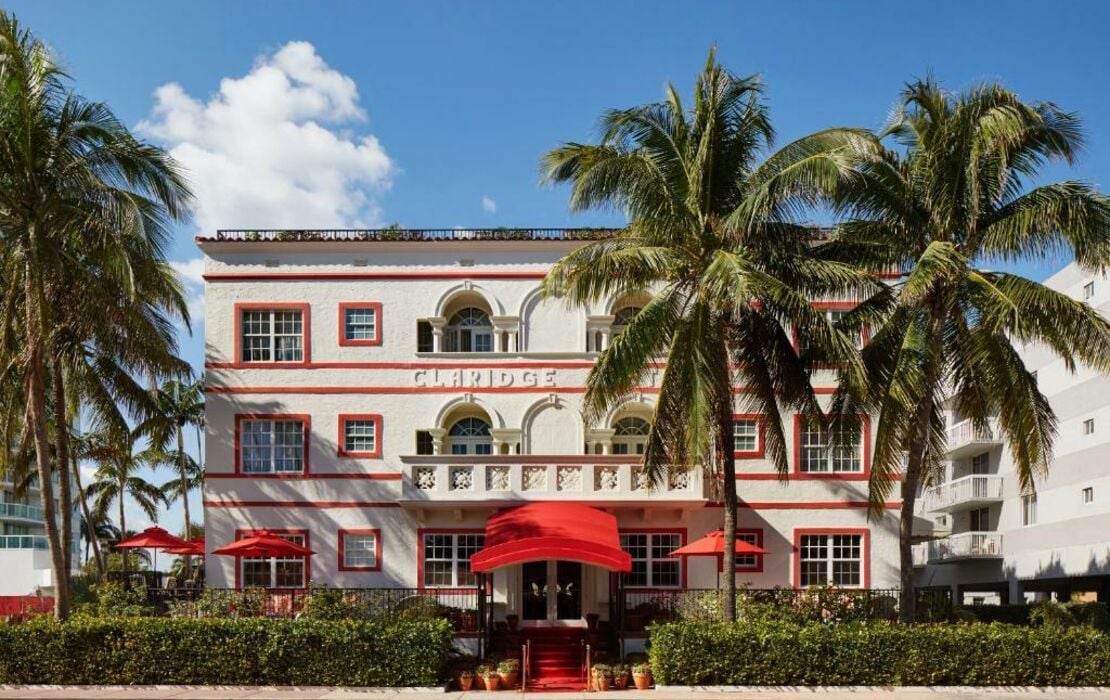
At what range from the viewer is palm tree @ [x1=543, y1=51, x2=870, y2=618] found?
20719mm

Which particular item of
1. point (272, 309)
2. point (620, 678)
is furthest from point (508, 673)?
point (272, 309)

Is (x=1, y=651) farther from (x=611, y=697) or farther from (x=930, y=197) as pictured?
(x=930, y=197)

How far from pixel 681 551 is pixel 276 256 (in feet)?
45.8

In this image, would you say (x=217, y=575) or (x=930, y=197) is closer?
(x=930, y=197)

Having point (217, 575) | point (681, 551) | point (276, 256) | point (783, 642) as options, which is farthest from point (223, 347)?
point (783, 642)

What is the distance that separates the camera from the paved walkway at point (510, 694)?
796 inches

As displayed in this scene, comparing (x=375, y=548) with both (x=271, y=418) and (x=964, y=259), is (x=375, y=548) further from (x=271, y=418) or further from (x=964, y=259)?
(x=964, y=259)

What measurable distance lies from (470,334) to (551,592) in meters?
7.79

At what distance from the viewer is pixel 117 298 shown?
23016 millimetres

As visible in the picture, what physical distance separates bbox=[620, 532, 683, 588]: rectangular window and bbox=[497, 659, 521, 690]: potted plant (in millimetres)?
6478

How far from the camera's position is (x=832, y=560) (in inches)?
1118

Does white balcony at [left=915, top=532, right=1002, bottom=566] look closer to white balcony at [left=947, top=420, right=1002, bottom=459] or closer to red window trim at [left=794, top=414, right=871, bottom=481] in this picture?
white balcony at [left=947, top=420, right=1002, bottom=459]

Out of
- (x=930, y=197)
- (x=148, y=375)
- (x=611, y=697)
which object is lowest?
(x=611, y=697)

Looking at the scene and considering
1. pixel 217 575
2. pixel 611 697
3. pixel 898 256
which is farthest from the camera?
pixel 217 575
